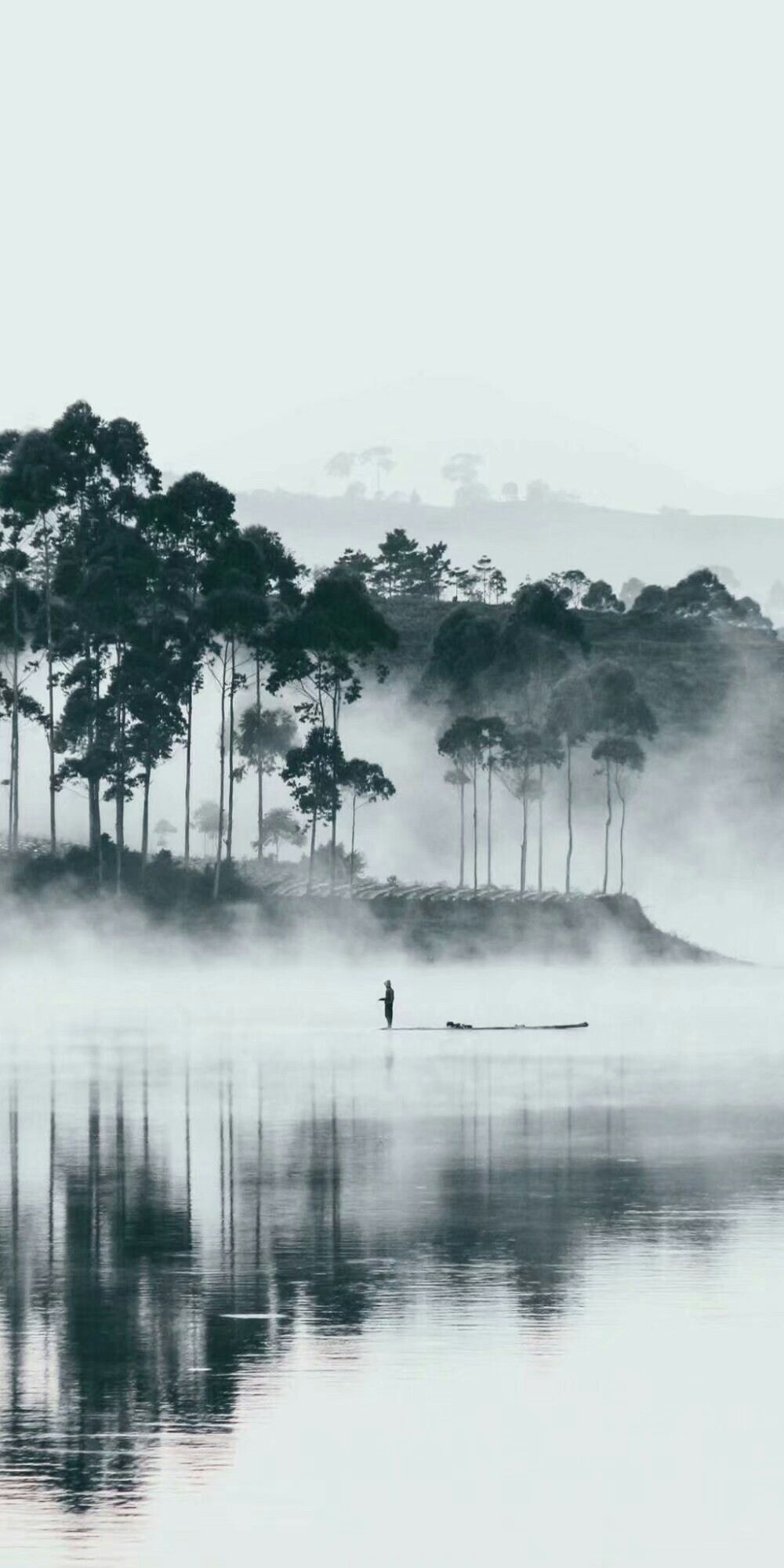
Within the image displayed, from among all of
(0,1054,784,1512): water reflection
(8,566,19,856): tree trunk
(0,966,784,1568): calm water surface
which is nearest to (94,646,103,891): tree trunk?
(8,566,19,856): tree trunk

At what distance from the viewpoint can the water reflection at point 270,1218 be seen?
66.5 feet

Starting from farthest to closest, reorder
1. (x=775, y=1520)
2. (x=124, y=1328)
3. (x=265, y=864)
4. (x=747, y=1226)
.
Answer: (x=265, y=864), (x=747, y=1226), (x=124, y=1328), (x=775, y=1520)

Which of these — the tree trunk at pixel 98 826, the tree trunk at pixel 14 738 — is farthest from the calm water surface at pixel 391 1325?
the tree trunk at pixel 98 826

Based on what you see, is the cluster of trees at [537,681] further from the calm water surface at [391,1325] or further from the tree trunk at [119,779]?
the calm water surface at [391,1325]

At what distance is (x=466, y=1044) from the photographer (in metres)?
63.0

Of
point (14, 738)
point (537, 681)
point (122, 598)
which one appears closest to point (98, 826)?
point (14, 738)

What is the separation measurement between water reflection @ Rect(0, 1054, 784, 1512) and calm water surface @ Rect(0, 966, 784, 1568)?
0.23 ft

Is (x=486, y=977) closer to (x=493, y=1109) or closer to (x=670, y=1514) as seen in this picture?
(x=493, y=1109)

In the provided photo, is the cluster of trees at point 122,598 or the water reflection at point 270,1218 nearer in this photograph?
the water reflection at point 270,1218

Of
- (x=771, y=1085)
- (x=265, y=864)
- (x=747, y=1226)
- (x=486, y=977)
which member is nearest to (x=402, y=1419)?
(x=747, y=1226)

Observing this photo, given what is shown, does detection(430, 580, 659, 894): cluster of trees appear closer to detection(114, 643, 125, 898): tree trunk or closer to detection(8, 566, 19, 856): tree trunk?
detection(114, 643, 125, 898): tree trunk

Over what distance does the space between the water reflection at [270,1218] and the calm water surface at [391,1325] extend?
0.07 metres

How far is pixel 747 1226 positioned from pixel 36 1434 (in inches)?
465

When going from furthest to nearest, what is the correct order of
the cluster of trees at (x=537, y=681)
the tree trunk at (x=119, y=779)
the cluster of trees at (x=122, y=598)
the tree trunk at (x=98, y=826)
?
the cluster of trees at (x=537, y=681) → the tree trunk at (x=98, y=826) → the cluster of trees at (x=122, y=598) → the tree trunk at (x=119, y=779)
